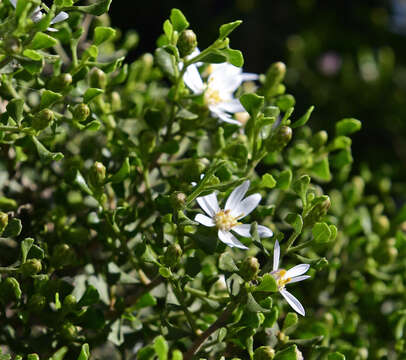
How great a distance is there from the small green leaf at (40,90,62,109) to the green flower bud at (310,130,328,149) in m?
0.41

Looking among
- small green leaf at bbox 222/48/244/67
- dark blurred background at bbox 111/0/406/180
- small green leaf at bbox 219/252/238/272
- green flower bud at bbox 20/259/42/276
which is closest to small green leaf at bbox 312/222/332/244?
small green leaf at bbox 219/252/238/272

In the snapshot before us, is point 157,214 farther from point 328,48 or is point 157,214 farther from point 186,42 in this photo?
point 328,48

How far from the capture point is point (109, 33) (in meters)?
0.77

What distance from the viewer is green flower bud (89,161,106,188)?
0.76 meters

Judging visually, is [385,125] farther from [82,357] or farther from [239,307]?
[82,357]

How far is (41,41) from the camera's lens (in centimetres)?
68

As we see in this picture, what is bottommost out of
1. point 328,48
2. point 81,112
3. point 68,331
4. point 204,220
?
point 328,48

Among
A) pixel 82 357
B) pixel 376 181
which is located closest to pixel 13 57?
pixel 82 357

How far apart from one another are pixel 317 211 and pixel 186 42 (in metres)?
0.27

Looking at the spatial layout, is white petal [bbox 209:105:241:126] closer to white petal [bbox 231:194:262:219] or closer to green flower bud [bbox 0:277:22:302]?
white petal [bbox 231:194:262:219]

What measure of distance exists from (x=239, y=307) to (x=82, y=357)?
0.63 ft

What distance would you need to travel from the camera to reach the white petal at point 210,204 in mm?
765

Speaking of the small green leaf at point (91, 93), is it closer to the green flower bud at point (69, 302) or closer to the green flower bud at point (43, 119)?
the green flower bud at point (43, 119)

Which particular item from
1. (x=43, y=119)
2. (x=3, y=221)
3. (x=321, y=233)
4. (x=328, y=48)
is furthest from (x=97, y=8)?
(x=328, y=48)
